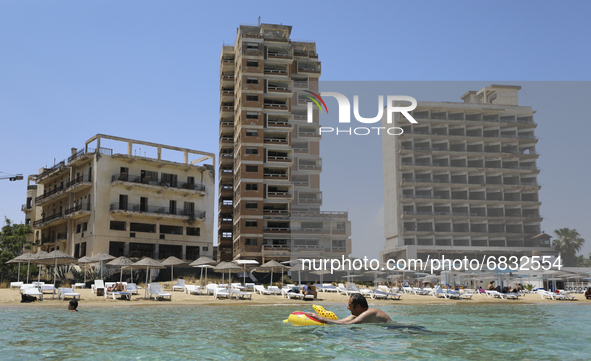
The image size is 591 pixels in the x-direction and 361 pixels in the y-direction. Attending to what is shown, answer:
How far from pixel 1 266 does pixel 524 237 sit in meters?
73.3

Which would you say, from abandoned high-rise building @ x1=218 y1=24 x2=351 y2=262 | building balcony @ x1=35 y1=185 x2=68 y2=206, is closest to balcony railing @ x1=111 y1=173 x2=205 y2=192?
abandoned high-rise building @ x1=218 y1=24 x2=351 y2=262

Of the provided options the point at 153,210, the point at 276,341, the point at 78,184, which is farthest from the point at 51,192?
the point at 276,341

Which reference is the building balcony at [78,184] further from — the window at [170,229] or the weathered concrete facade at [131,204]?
the window at [170,229]

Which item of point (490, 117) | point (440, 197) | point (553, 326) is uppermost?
point (490, 117)

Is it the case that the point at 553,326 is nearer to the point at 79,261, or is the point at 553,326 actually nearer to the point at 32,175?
the point at 79,261

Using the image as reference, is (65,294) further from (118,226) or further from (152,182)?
(152,182)

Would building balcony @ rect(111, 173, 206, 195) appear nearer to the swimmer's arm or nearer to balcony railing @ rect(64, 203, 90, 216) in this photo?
balcony railing @ rect(64, 203, 90, 216)

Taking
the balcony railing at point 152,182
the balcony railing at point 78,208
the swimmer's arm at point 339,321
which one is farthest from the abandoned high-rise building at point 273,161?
the swimmer's arm at point 339,321

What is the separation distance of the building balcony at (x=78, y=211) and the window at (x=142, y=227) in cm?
422

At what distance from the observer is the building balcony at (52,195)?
175 ft

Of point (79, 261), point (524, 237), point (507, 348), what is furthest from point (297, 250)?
point (507, 348)

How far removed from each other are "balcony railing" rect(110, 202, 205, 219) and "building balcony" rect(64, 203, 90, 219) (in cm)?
231

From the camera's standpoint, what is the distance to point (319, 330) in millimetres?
12133

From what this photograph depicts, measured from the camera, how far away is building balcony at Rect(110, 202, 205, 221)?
48.7 meters
